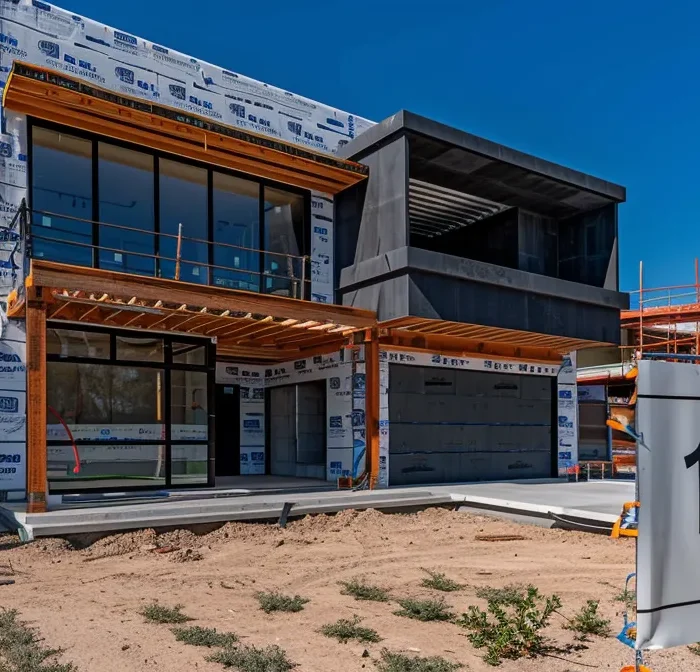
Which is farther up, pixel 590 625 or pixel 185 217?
pixel 185 217

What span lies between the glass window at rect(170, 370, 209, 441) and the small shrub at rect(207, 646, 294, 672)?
863cm

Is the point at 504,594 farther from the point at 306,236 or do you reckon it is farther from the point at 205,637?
the point at 306,236

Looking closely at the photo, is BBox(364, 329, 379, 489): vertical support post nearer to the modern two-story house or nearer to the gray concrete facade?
the modern two-story house

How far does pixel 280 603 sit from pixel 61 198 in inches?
340

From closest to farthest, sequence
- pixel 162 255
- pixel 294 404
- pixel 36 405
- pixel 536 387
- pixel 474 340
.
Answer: pixel 36 405
pixel 162 255
pixel 474 340
pixel 294 404
pixel 536 387

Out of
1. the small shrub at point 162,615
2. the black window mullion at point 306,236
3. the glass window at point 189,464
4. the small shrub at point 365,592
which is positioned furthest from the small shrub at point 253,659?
the black window mullion at point 306,236

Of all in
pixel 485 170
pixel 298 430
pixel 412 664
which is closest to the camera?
pixel 412 664

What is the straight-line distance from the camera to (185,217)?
45.6 ft

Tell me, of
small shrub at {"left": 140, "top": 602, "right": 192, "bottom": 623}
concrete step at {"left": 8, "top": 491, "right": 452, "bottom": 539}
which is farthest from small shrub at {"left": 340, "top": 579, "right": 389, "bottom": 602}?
concrete step at {"left": 8, "top": 491, "right": 452, "bottom": 539}

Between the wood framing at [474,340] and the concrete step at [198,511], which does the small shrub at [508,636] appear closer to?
the concrete step at [198,511]

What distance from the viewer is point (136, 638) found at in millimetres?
5742

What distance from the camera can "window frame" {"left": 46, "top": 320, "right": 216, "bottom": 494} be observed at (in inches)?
494

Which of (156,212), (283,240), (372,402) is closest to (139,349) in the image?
(156,212)

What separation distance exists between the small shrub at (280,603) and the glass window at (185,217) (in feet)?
25.2
